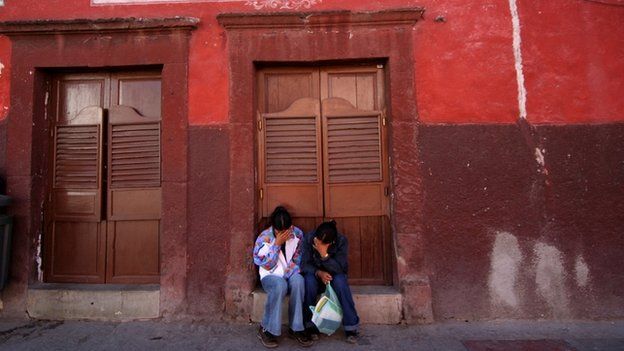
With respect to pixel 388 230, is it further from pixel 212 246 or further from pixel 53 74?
pixel 53 74

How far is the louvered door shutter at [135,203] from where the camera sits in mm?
4508

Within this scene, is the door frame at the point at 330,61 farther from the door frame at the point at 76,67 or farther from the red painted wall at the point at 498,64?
the door frame at the point at 76,67

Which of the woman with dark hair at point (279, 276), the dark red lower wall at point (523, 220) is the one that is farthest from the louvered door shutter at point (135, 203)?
the dark red lower wall at point (523, 220)

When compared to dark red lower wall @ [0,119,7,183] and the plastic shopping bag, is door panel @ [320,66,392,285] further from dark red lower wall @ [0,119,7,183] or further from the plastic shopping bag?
dark red lower wall @ [0,119,7,183]

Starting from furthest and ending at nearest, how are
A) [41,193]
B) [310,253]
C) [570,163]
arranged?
[41,193] < [570,163] < [310,253]

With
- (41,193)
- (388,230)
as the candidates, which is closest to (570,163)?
(388,230)

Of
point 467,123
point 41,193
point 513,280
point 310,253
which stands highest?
point 467,123

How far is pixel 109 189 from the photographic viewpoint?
454 centimetres

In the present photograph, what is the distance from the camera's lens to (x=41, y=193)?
4512mm

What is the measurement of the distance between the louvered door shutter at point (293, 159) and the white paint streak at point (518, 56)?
7.36 ft

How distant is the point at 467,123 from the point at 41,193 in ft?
16.2

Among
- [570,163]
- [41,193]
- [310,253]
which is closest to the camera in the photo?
[310,253]

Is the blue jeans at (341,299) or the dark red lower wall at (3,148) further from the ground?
the dark red lower wall at (3,148)

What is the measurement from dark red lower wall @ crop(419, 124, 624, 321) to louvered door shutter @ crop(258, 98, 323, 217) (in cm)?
121
